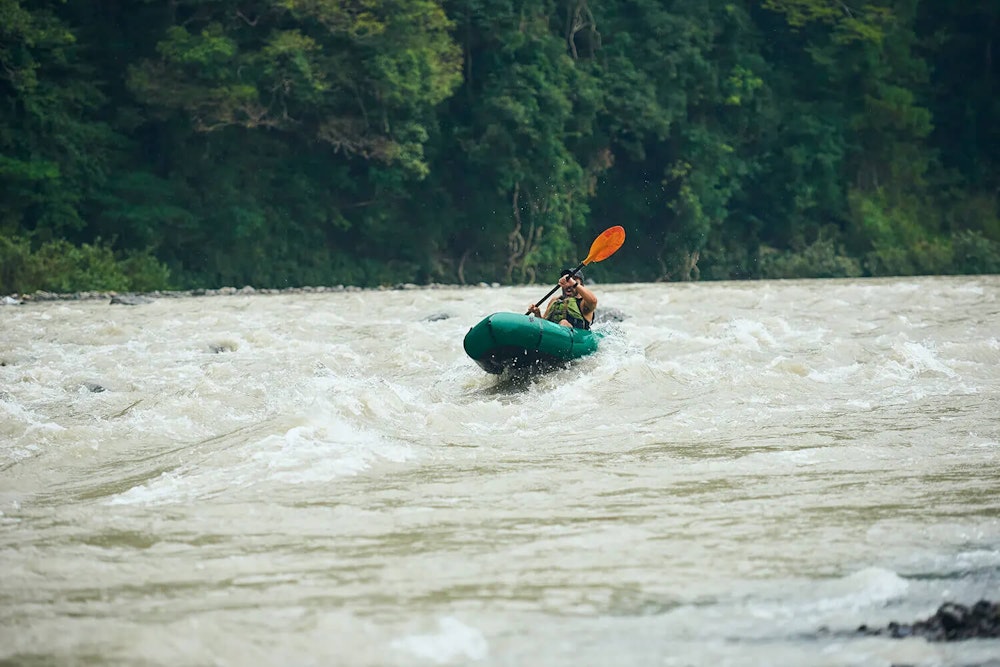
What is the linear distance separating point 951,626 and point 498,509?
5.63ft

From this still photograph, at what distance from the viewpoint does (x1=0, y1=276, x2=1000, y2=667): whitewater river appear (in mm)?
3055

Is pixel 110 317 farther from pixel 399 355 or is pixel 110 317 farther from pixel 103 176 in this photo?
pixel 103 176

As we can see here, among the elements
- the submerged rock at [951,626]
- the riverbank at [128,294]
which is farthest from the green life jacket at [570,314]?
the riverbank at [128,294]

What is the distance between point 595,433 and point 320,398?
1.58 meters

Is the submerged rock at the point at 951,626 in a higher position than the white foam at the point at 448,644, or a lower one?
higher

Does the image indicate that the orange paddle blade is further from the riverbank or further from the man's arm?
the riverbank

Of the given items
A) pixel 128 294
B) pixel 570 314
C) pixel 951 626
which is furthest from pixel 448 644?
pixel 128 294

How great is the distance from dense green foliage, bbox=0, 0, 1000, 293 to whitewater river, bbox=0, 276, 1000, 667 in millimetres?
12353

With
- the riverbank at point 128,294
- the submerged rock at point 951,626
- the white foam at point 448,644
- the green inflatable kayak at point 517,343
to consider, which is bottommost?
the riverbank at point 128,294

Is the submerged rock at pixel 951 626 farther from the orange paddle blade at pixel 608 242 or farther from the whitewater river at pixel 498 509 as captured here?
the orange paddle blade at pixel 608 242

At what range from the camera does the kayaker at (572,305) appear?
8.60m

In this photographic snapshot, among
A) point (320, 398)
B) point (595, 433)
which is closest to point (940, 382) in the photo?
point (595, 433)

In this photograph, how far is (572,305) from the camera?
8.62 meters

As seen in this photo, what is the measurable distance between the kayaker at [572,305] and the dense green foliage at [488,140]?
12.2m
